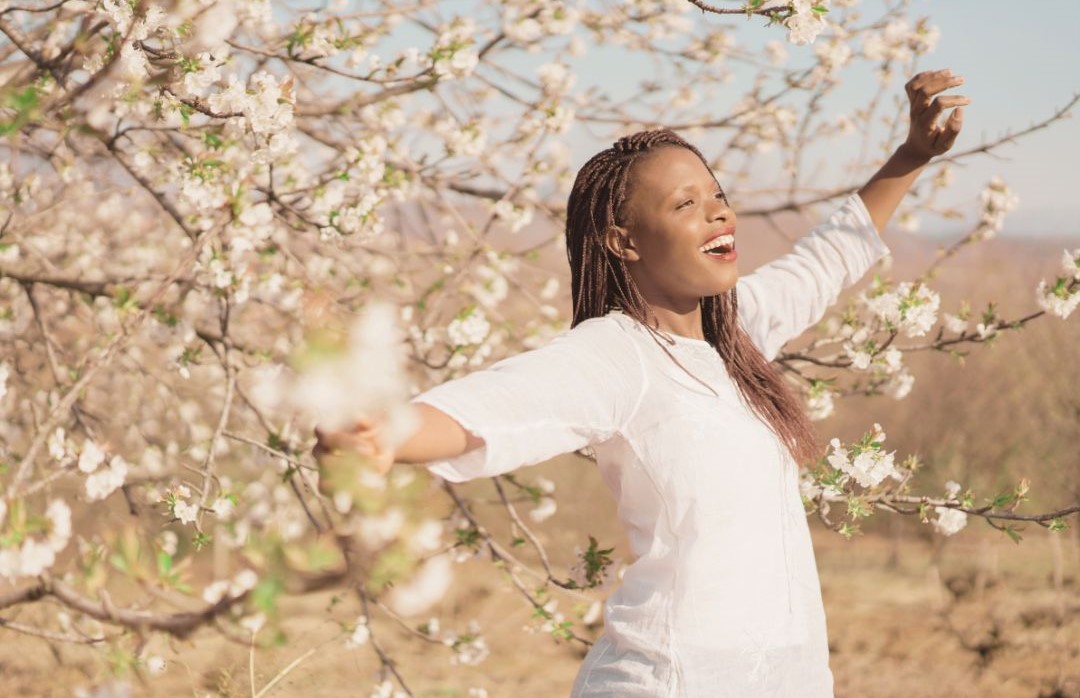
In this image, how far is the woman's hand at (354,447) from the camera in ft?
3.54

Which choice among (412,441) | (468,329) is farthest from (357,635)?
(412,441)

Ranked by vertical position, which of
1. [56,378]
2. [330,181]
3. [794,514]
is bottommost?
[794,514]

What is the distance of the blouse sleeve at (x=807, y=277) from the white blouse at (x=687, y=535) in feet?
1.63

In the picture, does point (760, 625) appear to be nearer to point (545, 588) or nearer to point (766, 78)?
point (545, 588)

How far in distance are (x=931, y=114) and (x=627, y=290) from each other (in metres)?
0.93

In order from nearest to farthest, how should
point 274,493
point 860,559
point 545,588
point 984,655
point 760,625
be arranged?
point 760,625
point 545,588
point 274,493
point 984,655
point 860,559

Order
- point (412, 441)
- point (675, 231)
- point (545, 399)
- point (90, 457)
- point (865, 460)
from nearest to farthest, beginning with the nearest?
1. point (412, 441)
2. point (545, 399)
3. point (675, 231)
4. point (865, 460)
5. point (90, 457)

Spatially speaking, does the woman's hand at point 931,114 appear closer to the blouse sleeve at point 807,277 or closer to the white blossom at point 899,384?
the blouse sleeve at point 807,277

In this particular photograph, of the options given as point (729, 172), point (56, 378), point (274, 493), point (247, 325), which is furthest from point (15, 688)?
point (729, 172)

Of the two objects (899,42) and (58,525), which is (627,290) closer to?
(58,525)

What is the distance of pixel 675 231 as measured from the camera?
1.98 m

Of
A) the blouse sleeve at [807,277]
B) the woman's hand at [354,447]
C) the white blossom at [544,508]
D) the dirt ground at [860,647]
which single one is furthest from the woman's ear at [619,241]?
the dirt ground at [860,647]

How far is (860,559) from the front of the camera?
1304 centimetres

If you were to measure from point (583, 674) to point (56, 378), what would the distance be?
213cm
